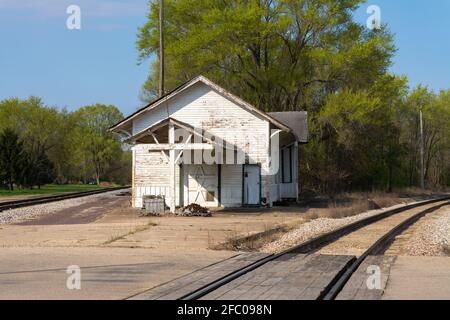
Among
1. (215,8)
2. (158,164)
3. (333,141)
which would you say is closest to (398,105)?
(333,141)

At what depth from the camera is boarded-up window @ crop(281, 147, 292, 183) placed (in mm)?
39859

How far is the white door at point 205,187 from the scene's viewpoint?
110ft

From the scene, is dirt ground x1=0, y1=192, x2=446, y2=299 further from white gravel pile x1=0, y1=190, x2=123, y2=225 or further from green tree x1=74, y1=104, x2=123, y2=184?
green tree x1=74, y1=104, x2=123, y2=184

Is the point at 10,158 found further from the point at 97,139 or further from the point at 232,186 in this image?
the point at 97,139

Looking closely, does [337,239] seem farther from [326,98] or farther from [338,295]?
[326,98]

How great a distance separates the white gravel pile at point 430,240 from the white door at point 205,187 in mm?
10905

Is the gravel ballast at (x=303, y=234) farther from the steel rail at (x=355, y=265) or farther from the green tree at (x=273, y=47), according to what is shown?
the green tree at (x=273, y=47)

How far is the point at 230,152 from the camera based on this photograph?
3219cm

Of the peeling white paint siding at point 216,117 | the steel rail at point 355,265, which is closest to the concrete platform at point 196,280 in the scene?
the steel rail at point 355,265

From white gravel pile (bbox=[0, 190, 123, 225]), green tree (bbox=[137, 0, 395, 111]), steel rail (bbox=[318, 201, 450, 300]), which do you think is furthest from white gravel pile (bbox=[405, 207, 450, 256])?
green tree (bbox=[137, 0, 395, 111])

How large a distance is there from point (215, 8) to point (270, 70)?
19.2ft

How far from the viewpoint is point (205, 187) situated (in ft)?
110

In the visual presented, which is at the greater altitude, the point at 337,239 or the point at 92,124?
the point at 92,124

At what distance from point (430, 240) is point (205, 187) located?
16403 mm
